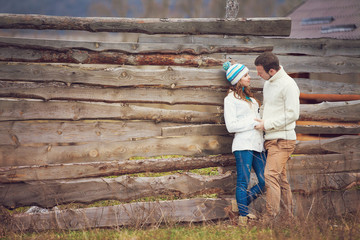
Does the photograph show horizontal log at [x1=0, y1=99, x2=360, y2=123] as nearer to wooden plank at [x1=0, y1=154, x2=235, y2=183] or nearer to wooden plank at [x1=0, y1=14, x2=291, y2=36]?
wooden plank at [x1=0, y1=154, x2=235, y2=183]

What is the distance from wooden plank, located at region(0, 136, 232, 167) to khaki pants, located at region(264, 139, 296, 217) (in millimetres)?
762

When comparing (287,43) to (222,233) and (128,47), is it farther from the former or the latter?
(222,233)

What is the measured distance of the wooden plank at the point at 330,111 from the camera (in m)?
5.18

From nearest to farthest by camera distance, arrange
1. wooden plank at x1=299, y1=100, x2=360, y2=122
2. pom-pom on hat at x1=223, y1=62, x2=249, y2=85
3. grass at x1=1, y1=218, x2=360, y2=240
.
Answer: grass at x1=1, y1=218, x2=360, y2=240, pom-pom on hat at x1=223, y1=62, x2=249, y2=85, wooden plank at x1=299, y1=100, x2=360, y2=122

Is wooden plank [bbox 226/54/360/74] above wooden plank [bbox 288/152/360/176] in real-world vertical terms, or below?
above

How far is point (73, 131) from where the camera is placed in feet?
14.5

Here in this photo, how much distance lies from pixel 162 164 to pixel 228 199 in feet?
3.59

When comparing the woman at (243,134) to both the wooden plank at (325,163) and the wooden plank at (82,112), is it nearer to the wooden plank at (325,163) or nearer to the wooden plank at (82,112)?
the wooden plank at (82,112)

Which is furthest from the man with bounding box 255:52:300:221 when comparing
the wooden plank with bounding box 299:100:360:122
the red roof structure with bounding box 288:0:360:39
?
the red roof structure with bounding box 288:0:360:39

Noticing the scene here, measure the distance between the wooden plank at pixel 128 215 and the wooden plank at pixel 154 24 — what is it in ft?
8.04

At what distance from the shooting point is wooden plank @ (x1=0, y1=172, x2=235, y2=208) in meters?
4.35

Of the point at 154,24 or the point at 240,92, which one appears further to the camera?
the point at 154,24

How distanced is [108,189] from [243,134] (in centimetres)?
199

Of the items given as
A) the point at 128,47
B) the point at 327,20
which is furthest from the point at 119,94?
the point at 327,20
